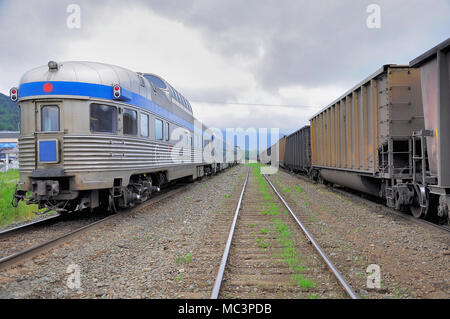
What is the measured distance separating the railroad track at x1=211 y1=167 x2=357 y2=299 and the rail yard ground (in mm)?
14

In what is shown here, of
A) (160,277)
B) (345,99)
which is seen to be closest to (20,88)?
(160,277)

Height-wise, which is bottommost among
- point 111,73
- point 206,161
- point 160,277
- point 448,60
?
point 160,277

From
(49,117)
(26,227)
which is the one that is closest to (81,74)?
(49,117)

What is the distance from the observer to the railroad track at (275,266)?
337cm

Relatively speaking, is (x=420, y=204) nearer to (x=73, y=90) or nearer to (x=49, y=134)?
(x=73, y=90)

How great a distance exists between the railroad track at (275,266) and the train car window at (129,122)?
11.5 feet

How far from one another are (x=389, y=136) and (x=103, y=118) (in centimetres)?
672

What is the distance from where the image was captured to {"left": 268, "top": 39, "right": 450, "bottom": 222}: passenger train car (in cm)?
460

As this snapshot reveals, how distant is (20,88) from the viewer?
655 cm

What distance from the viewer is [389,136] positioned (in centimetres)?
707

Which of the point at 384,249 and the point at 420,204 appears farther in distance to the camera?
the point at 420,204

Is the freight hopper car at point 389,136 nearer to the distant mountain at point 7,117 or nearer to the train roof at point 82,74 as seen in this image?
the train roof at point 82,74
